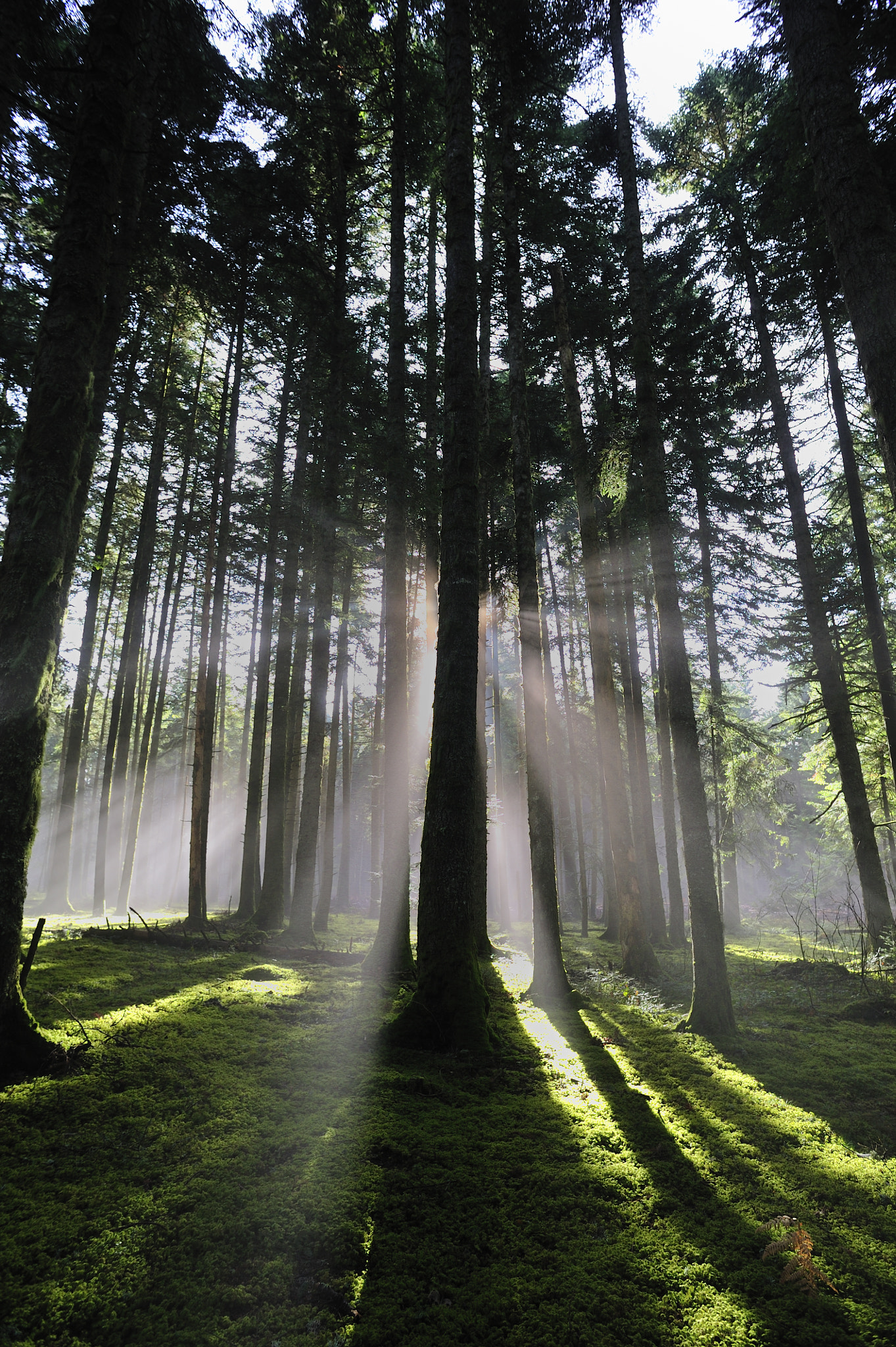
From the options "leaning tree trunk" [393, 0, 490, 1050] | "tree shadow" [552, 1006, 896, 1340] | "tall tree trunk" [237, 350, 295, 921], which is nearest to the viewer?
"tree shadow" [552, 1006, 896, 1340]

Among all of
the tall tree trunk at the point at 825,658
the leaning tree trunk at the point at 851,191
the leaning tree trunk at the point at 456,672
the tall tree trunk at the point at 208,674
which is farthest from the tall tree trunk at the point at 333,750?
the leaning tree trunk at the point at 851,191

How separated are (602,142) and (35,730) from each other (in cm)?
1345

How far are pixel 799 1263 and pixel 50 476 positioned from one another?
270 inches

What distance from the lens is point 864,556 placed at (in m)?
12.9

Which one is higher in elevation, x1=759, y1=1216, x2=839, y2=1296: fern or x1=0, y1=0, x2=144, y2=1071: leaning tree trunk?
x1=0, y1=0, x2=144, y2=1071: leaning tree trunk

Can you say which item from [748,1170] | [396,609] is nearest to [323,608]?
[396,609]

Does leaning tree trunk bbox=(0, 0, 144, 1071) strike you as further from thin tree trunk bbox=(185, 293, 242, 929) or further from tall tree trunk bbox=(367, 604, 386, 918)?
tall tree trunk bbox=(367, 604, 386, 918)

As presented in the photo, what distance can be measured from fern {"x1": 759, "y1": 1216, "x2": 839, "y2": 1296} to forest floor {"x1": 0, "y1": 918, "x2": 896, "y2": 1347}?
0.04 meters

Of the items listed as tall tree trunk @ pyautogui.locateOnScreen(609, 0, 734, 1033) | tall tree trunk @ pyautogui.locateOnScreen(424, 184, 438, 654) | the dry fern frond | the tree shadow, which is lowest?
the tree shadow

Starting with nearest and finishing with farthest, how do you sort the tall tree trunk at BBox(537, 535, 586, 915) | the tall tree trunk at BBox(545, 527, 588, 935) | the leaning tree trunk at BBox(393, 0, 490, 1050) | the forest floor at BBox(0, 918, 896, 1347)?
the forest floor at BBox(0, 918, 896, 1347), the leaning tree trunk at BBox(393, 0, 490, 1050), the tall tree trunk at BBox(537, 535, 586, 915), the tall tree trunk at BBox(545, 527, 588, 935)

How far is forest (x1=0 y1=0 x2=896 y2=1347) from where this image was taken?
2.82 meters

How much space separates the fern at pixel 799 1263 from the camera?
2.56 m

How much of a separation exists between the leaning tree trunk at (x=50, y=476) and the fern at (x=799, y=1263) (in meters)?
4.70

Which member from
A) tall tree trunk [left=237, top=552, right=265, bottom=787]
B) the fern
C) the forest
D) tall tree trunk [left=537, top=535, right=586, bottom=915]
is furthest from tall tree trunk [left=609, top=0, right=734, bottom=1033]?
tall tree trunk [left=237, top=552, right=265, bottom=787]
